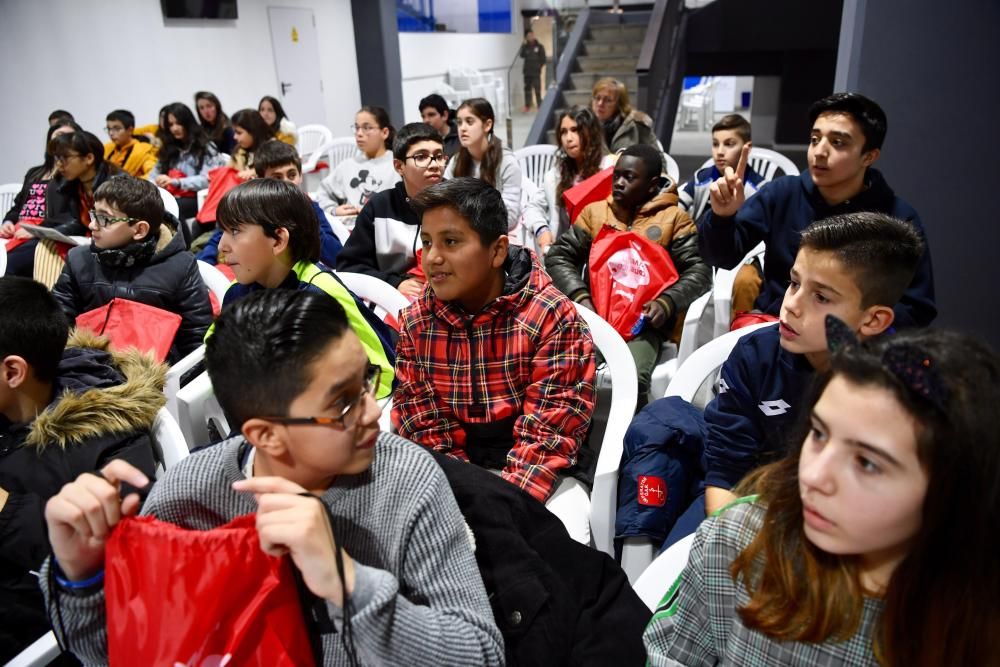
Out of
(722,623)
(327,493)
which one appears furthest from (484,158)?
(722,623)

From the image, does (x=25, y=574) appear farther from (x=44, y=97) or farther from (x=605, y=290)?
(x=44, y=97)

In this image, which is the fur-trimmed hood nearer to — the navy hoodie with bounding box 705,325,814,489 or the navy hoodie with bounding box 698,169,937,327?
the navy hoodie with bounding box 705,325,814,489

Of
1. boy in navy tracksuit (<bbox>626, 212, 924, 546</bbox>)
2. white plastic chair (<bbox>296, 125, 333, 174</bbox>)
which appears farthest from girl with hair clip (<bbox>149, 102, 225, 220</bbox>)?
boy in navy tracksuit (<bbox>626, 212, 924, 546</bbox>)

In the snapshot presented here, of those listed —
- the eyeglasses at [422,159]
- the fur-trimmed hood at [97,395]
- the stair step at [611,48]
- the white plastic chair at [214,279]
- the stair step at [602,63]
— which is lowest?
the white plastic chair at [214,279]

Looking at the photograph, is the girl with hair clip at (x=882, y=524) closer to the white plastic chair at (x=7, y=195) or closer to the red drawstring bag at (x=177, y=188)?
the red drawstring bag at (x=177, y=188)

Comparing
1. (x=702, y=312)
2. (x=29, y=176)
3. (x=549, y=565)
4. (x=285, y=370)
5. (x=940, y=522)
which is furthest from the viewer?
(x=29, y=176)

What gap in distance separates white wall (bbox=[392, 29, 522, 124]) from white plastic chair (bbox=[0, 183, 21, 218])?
5.59 metres

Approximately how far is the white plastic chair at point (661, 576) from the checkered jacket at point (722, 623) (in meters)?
0.17

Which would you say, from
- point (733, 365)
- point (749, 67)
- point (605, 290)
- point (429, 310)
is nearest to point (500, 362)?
point (429, 310)

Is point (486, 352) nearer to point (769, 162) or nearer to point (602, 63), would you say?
point (769, 162)

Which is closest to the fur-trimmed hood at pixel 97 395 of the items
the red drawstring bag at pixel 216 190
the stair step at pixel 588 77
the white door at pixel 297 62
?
the red drawstring bag at pixel 216 190

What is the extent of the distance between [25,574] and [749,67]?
9.74 metres

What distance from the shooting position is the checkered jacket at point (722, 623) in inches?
35.5

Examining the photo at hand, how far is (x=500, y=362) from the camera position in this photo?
1774 millimetres
